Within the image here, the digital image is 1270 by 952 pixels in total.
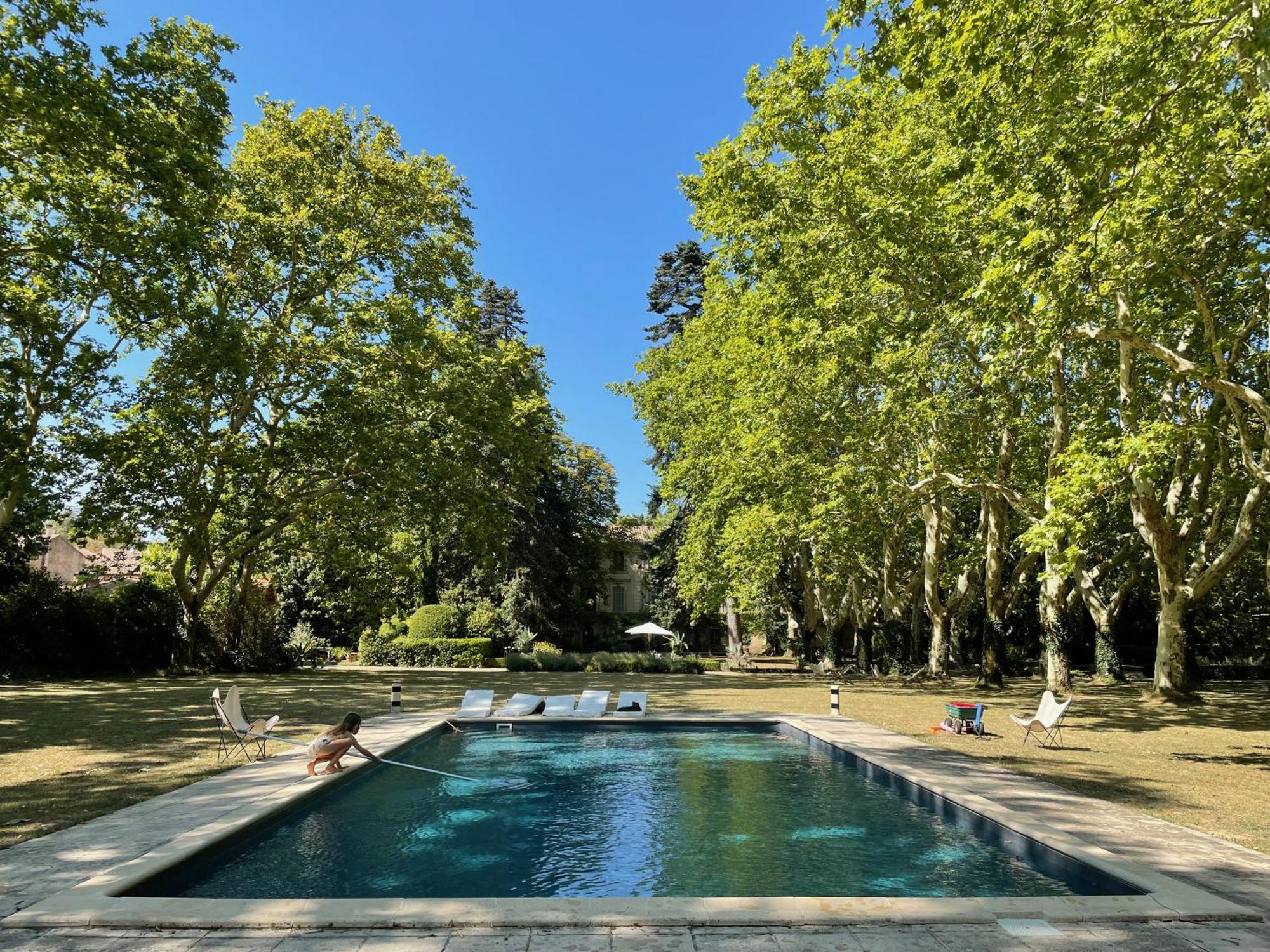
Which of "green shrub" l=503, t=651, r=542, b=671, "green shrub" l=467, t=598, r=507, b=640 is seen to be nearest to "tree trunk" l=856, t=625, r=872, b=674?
"green shrub" l=503, t=651, r=542, b=671

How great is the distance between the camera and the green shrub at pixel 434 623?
110ft

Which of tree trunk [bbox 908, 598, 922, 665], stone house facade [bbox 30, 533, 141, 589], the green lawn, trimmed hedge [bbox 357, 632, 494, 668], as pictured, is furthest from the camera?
trimmed hedge [bbox 357, 632, 494, 668]

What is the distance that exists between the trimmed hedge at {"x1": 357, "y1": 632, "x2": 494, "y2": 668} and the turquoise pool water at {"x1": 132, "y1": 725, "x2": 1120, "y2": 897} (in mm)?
20731

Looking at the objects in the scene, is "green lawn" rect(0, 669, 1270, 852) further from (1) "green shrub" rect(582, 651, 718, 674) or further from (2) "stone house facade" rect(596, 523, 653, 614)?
(2) "stone house facade" rect(596, 523, 653, 614)

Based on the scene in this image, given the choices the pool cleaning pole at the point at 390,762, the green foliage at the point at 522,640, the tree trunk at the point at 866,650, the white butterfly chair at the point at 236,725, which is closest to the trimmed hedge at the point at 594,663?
the green foliage at the point at 522,640

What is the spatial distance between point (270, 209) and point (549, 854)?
20.7 meters

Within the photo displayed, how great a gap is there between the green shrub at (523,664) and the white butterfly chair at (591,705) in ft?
45.7

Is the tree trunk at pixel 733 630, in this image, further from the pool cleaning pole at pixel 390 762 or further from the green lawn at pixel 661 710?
the pool cleaning pole at pixel 390 762

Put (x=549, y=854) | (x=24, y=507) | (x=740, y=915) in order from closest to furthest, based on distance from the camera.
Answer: (x=740, y=915)
(x=549, y=854)
(x=24, y=507)

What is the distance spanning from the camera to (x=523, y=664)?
2991 cm

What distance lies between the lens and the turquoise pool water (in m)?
6.54

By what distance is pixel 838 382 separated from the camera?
779 inches

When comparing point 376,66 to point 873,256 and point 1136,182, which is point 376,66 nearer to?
point 873,256

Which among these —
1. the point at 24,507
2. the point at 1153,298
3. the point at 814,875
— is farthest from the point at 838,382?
the point at 24,507
